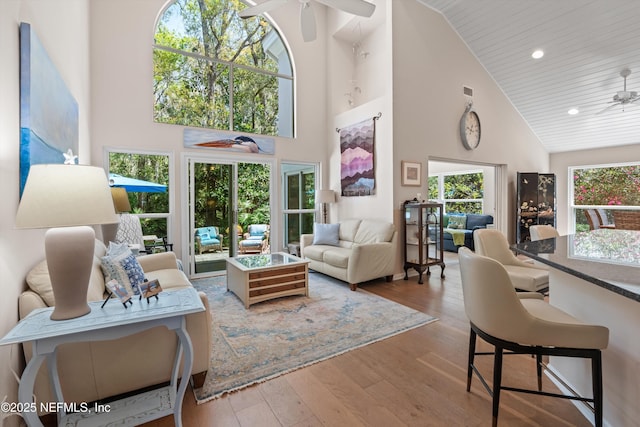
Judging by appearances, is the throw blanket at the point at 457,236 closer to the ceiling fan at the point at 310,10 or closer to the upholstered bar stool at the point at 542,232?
the upholstered bar stool at the point at 542,232

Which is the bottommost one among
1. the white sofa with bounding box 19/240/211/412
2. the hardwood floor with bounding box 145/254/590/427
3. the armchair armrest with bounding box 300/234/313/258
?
the hardwood floor with bounding box 145/254/590/427

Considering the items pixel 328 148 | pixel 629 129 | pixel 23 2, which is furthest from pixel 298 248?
pixel 629 129

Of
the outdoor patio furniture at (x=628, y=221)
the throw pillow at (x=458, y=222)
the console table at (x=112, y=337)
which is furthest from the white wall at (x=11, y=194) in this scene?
the outdoor patio furniture at (x=628, y=221)

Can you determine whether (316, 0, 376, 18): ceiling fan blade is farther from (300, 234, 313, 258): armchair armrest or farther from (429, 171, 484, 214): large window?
(429, 171, 484, 214): large window

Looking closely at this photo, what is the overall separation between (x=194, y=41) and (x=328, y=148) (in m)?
2.96

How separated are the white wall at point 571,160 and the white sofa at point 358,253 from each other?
5.78m

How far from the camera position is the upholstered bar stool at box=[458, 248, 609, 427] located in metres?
1.36

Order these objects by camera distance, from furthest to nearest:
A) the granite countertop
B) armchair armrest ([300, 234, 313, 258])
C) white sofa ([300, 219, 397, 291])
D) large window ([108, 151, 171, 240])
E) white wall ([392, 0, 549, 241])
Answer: armchair armrest ([300, 234, 313, 258]) → white wall ([392, 0, 549, 241]) → large window ([108, 151, 171, 240]) → white sofa ([300, 219, 397, 291]) → the granite countertop

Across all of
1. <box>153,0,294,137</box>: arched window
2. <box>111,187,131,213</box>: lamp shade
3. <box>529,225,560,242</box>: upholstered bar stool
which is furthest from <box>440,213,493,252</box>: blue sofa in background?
<box>111,187,131,213</box>: lamp shade

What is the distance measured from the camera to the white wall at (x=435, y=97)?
4.66 metres

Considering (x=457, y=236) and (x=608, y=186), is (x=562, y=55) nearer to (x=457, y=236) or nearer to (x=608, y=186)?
(x=608, y=186)

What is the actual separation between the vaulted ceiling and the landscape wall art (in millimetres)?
2439

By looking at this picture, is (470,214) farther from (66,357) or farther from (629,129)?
(66,357)

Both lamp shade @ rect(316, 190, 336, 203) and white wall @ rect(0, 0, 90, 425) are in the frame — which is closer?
white wall @ rect(0, 0, 90, 425)
